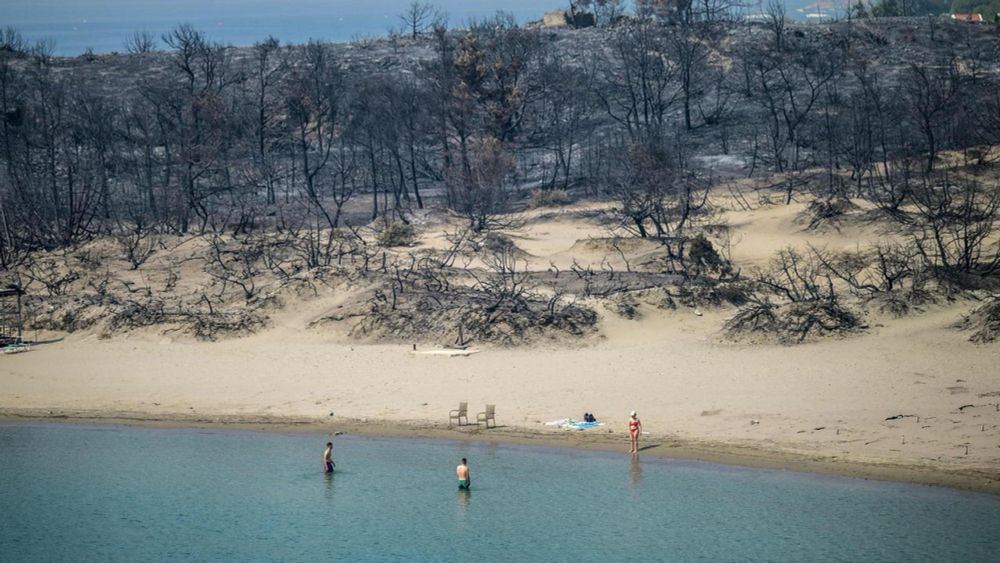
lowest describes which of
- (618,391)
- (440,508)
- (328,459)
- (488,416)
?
(440,508)

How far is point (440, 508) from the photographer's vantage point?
21281 millimetres

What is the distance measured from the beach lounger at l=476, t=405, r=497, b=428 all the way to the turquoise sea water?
58 cm

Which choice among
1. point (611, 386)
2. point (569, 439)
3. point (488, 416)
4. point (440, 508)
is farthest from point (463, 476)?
point (611, 386)

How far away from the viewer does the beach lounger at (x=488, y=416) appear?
23906 mm

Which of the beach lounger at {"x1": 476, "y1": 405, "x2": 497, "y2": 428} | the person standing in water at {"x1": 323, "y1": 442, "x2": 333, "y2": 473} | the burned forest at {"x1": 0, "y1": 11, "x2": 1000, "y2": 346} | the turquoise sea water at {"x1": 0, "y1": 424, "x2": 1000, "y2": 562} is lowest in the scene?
the turquoise sea water at {"x1": 0, "y1": 424, "x2": 1000, "y2": 562}

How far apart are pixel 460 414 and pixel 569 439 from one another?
2255 millimetres

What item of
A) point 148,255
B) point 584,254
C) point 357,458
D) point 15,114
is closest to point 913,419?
point 357,458

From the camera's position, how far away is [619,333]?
2841 cm

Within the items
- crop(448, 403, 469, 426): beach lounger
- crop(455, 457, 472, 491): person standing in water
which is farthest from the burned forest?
crop(455, 457, 472, 491): person standing in water

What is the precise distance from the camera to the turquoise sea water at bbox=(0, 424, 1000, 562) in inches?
750

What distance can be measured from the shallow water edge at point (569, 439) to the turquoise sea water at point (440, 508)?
264 millimetres

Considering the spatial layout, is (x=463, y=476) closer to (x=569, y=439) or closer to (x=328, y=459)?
(x=569, y=439)

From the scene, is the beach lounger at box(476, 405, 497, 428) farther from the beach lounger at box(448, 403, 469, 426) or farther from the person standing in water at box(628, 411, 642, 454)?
the person standing in water at box(628, 411, 642, 454)

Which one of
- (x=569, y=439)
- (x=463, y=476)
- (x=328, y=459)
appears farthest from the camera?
(x=569, y=439)
